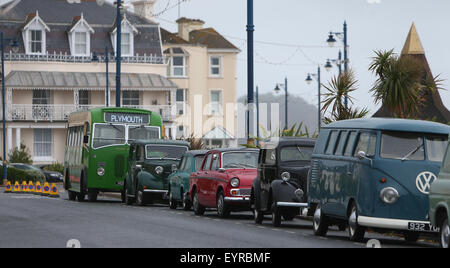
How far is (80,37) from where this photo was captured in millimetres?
73188

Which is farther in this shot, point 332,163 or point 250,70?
point 250,70

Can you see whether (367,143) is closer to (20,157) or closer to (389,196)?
(389,196)

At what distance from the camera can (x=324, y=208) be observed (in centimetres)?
2052

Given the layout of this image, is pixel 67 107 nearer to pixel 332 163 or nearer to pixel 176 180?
pixel 176 180

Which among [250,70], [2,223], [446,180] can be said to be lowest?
[2,223]

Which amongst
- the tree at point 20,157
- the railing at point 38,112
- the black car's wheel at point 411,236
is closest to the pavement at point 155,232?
the black car's wheel at point 411,236

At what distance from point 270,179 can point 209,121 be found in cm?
5751

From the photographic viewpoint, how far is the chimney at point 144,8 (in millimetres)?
80312

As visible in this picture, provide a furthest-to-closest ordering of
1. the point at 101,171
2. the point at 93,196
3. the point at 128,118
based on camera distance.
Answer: the point at 93,196
the point at 128,118
the point at 101,171

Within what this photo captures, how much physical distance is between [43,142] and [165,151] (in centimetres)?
4012

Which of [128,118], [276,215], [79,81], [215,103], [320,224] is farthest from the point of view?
[215,103]

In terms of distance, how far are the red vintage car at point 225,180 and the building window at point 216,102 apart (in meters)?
52.0

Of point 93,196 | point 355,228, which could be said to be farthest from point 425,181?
point 93,196
